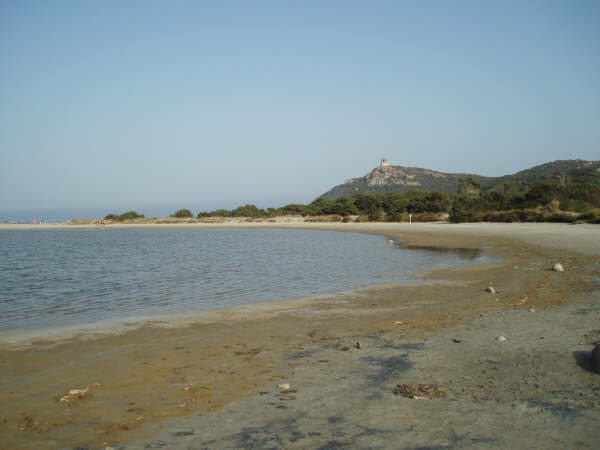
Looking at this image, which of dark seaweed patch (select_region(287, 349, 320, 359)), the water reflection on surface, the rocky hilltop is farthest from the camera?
the rocky hilltop

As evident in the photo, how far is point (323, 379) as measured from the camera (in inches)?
→ 198

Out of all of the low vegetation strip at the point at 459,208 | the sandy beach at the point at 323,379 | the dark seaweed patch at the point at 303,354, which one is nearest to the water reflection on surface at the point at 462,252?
the sandy beach at the point at 323,379

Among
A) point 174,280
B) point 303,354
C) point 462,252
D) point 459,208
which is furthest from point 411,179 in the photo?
point 303,354

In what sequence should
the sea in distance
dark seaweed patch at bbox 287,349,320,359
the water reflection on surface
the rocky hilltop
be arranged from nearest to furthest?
dark seaweed patch at bbox 287,349,320,359
the sea in distance
the water reflection on surface
the rocky hilltop

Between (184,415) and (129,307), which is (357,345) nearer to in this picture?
(184,415)

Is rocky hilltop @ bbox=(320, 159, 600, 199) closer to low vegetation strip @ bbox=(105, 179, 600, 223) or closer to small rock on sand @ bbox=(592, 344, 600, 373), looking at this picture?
low vegetation strip @ bbox=(105, 179, 600, 223)

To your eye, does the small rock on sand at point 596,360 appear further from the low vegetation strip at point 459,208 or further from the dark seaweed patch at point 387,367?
the low vegetation strip at point 459,208

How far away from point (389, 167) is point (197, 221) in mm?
93183

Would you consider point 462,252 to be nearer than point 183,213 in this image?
Yes

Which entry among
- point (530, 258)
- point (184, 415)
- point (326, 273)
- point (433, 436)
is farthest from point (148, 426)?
point (530, 258)

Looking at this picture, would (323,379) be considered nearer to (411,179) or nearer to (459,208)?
(459,208)

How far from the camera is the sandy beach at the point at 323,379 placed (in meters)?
3.67

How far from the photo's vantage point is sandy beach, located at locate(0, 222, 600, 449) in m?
3.67

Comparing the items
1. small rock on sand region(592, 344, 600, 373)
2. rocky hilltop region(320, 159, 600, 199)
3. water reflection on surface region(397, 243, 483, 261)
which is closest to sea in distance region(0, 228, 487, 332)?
water reflection on surface region(397, 243, 483, 261)
